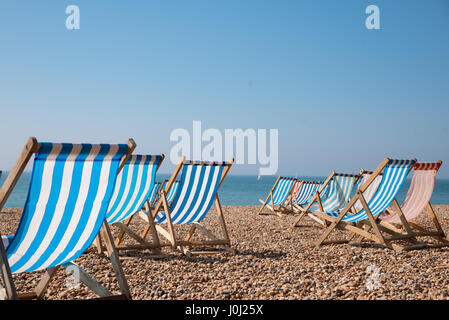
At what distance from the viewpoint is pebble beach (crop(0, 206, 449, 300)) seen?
Result: 295 cm

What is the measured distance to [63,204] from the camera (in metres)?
2.18

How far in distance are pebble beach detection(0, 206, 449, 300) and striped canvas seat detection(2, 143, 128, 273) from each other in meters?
0.86

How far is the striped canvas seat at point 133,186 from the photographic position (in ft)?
13.3

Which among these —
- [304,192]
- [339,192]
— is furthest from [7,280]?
[304,192]

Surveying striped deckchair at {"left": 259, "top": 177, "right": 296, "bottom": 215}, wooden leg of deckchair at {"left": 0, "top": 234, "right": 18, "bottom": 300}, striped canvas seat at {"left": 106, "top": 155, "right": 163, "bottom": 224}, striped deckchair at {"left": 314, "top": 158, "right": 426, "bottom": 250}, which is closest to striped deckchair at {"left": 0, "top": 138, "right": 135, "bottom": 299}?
wooden leg of deckchair at {"left": 0, "top": 234, "right": 18, "bottom": 300}

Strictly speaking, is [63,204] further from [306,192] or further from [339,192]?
[306,192]

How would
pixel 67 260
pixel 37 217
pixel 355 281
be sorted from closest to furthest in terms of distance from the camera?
pixel 37 217, pixel 67 260, pixel 355 281

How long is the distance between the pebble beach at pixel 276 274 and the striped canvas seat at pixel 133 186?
51 centimetres

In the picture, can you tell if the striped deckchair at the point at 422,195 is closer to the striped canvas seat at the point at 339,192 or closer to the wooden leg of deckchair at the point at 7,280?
the striped canvas seat at the point at 339,192

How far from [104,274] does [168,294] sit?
84 centimetres
